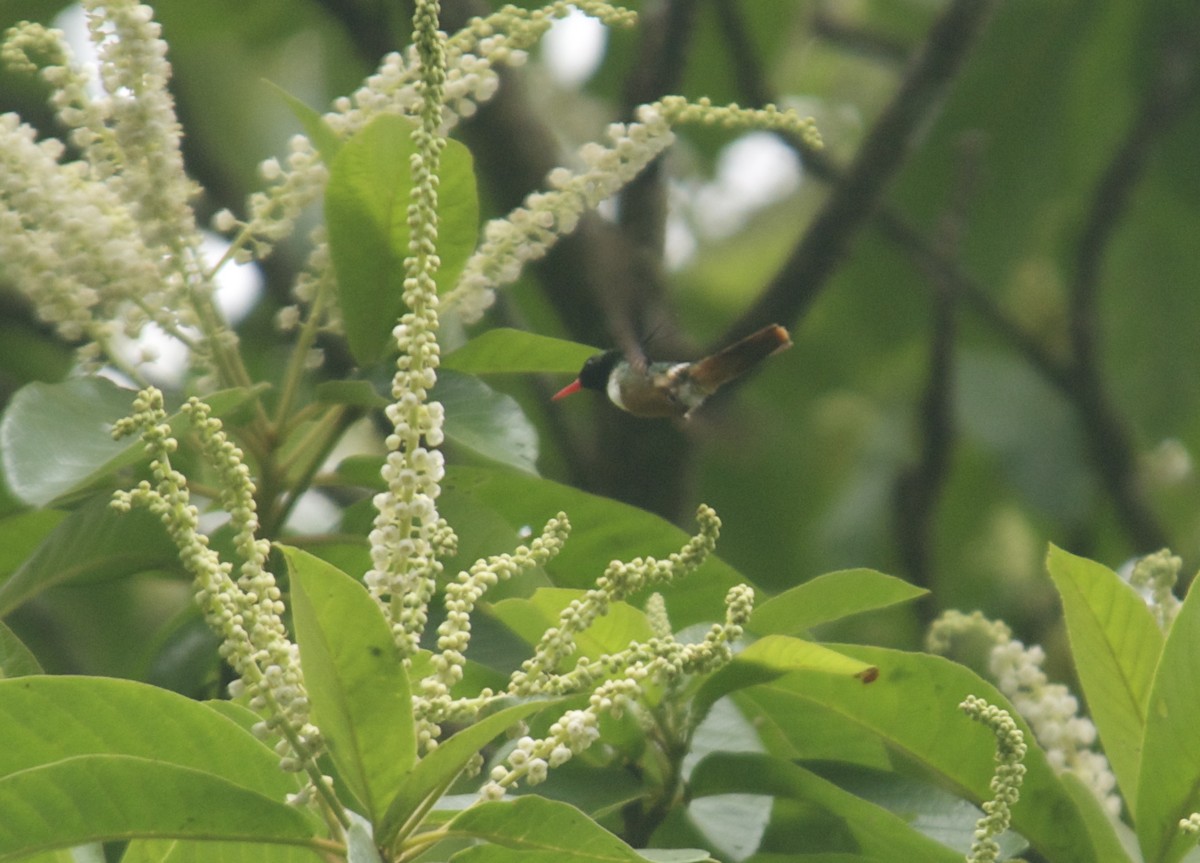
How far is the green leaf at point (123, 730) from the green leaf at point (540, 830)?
0.20m

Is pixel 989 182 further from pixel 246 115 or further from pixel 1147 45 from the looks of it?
pixel 246 115

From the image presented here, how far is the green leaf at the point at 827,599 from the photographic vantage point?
5.04ft

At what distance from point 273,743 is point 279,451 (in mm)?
655

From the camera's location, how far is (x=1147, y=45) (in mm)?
4516

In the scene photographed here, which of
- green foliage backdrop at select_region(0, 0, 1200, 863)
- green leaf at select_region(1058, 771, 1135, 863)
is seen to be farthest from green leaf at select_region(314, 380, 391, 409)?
green leaf at select_region(1058, 771, 1135, 863)

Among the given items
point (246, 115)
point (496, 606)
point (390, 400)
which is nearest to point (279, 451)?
point (390, 400)

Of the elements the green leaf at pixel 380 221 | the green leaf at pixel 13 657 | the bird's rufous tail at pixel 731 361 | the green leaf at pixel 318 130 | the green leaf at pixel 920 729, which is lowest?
the green leaf at pixel 920 729

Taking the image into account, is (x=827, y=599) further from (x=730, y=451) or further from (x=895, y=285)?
(x=895, y=285)

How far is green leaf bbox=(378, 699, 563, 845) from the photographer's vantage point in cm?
119

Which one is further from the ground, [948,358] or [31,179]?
[31,179]

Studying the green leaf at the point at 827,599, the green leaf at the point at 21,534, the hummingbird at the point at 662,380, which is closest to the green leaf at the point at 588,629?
the green leaf at the point at 827,599

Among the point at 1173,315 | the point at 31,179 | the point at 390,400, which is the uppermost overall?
the point at 31,179

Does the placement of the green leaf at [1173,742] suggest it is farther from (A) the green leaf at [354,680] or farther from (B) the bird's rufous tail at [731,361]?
(B) the bird's rufous tail at [731,361]

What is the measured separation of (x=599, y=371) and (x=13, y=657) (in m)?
1.36
